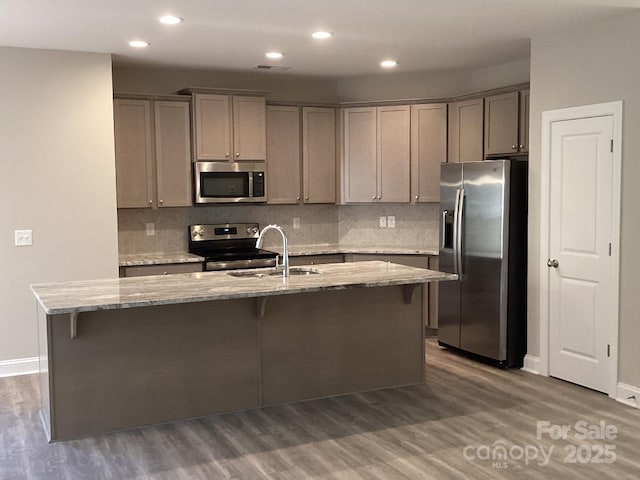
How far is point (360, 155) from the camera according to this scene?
23.0 ft

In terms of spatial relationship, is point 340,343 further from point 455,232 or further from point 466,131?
point 466,131

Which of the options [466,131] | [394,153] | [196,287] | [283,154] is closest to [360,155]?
[394,153]

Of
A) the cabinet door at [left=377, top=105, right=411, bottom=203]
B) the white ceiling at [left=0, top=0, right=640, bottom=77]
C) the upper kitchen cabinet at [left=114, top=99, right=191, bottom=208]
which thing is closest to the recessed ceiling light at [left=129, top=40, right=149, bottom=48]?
the white ceiling at [left=0, top=0, right=640, bottom=77]

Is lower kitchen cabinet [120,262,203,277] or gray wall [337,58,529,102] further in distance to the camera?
gray wall [337,58,529,102]

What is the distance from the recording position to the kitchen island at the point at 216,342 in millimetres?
3947

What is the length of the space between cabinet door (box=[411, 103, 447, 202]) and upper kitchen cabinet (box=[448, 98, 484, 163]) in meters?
0.09

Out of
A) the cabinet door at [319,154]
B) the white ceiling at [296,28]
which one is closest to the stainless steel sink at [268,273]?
the white ceiling at [296,28]

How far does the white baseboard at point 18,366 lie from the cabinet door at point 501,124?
4.34 m

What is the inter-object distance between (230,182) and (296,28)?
203cm

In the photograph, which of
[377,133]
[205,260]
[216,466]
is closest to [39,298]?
[216,466]

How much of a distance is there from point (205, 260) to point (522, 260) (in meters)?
2.77

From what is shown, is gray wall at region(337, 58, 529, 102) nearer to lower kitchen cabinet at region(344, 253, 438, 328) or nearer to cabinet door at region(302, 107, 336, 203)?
cabinet door at region(302, 107, 336, 203)

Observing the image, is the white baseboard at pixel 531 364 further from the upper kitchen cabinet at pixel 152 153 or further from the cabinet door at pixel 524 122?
the upper kitchen cabinet at pixel 152 153

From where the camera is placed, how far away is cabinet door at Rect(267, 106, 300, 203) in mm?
6797
